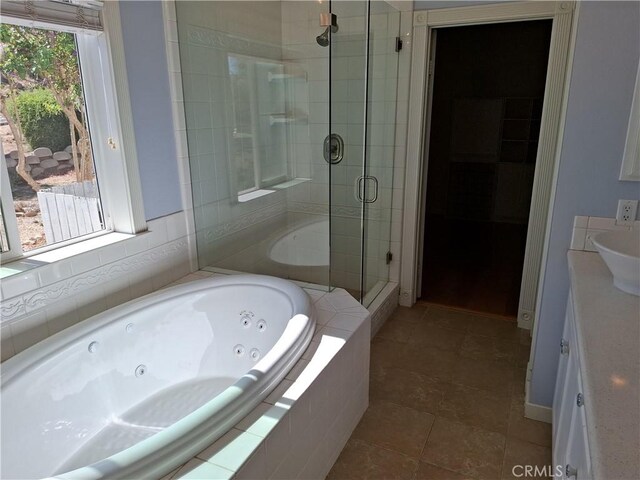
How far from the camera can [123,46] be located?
2154 mm

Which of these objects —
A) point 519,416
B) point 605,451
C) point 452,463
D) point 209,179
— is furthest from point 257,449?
point 209,179

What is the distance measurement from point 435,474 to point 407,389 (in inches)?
23.7

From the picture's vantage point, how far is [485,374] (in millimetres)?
2643

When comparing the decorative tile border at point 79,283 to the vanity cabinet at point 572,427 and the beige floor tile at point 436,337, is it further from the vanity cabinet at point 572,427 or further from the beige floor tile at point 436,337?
the vanity cabinet at point 572,427

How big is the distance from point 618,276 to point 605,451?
36.9 inches

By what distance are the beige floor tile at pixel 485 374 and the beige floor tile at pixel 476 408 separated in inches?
2.2

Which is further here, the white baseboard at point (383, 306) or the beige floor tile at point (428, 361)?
the white baseboard at point (383, 306)

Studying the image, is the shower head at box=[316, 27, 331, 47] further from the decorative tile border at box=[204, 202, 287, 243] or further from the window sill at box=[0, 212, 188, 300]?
the window sill at box=[0, 212, 188, 300]

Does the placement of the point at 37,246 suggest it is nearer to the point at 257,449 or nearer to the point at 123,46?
the point at 123,46

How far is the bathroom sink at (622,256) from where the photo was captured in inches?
60.5

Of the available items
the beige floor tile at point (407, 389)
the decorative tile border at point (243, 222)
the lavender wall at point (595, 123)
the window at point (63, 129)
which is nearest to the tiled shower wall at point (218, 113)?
the decorative tile border at point (243, 222)

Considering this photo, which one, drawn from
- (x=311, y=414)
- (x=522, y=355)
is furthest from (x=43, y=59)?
(x=522, y=355)

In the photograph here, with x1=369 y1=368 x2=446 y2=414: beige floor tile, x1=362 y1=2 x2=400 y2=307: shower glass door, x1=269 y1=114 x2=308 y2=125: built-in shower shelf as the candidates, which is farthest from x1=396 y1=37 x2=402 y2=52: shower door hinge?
x1=369 y1=368 x2=446 y2=414: beige floor tile

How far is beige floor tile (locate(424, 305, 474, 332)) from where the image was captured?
3217 millimetres
